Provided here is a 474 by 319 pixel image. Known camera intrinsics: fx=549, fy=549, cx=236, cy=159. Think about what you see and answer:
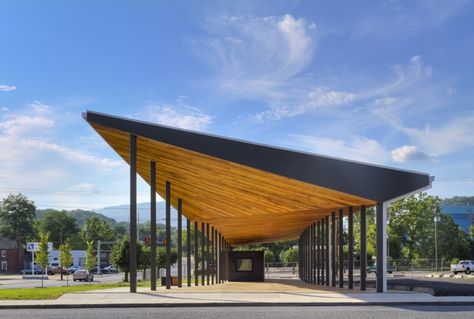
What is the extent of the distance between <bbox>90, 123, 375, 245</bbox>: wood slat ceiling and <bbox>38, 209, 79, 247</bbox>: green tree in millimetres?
112432

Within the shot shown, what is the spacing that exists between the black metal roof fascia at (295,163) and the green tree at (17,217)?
124 meters

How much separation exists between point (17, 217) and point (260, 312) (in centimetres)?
13499

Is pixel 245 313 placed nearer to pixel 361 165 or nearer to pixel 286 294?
pixel 286 294

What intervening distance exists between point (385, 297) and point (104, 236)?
125389mm

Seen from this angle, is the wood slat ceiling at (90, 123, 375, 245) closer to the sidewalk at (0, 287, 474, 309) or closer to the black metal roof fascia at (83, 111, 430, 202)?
the black metal roof fascia at (83, 111, 430, 202)

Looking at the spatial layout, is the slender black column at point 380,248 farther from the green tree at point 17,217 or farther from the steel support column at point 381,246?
the green tree at point 17,217

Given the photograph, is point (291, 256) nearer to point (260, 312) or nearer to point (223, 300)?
point (223, 300)

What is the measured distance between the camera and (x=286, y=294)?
2033 cm

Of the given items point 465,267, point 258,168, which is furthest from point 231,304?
point 465,267

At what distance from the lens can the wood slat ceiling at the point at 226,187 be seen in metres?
21.0

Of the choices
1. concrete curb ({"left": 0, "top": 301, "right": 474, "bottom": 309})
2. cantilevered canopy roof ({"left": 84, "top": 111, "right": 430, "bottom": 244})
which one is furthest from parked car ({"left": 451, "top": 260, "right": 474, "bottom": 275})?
concrete curb ({"left": 0, "top": 301, "right": 474, "bottom": 309})

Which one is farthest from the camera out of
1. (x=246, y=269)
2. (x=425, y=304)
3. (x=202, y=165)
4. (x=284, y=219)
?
(x=246, y=269)

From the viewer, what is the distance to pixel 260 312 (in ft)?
49.0

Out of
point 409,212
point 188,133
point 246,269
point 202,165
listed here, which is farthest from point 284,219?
point 409,212
